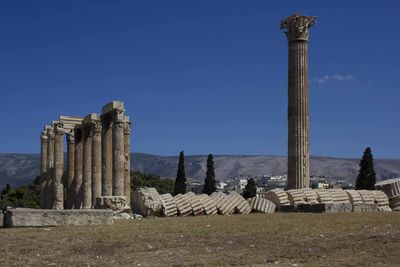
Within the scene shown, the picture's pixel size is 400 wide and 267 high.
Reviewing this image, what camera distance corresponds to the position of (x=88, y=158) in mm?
43625

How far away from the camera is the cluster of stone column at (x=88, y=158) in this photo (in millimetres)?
37250

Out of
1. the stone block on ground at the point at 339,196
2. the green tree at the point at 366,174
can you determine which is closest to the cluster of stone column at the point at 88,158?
the stone block on ground at the point at 339,196

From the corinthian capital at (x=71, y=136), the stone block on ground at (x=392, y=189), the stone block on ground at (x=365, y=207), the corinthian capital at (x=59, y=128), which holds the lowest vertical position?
the stone block on ground at (x=365, y=207)

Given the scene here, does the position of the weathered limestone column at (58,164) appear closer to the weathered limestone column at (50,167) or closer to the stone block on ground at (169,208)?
the weathered limestone column at (50,167)

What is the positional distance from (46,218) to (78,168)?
24499 millimetres

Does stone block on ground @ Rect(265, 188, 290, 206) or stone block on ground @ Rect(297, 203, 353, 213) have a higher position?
stone block on ground @ Rect(265, 188, 290, 206)

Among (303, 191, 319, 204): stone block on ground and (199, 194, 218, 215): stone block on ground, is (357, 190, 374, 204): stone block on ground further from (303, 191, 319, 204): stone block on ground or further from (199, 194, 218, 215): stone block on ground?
(199, 194, 218, 215): stone block on ground

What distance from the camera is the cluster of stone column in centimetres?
3725

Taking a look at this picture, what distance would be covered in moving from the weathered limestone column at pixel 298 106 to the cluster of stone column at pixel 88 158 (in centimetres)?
979

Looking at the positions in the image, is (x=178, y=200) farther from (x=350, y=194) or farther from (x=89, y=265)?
(x=89, y=265)

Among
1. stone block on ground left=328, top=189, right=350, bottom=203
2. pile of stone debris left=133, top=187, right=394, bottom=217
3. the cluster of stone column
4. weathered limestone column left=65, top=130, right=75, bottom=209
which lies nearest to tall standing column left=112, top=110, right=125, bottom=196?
the cluster of stone column

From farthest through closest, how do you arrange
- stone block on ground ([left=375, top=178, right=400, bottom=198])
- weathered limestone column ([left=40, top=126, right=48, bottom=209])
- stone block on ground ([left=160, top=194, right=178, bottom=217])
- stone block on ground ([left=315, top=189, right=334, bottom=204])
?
1. weathered limestone column ([left=40, top=126, right=48, bottom=209])
2. stone block on ground ([left=375, top=178, right=400, bottom=198])
3. stone block on ground ([left=315, top=189, right=334, bottom=204])
4. stone block on ground ([left=160, top=194, right=178, bottom=217])

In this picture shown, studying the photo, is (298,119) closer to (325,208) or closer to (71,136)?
(325,208)

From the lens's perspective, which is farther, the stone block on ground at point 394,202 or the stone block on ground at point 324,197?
the stone block on ground at point 394,202
